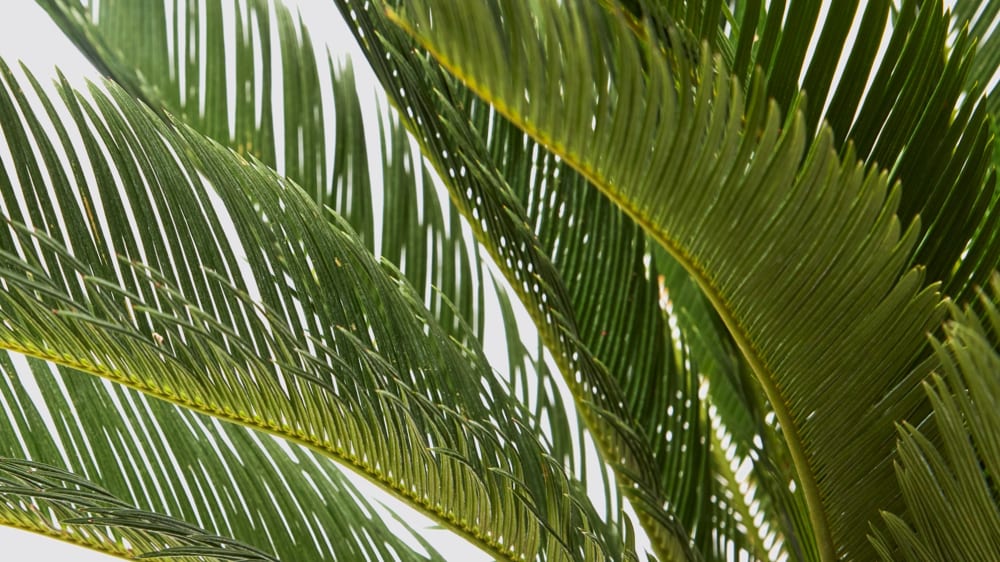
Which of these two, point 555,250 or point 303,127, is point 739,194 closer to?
point 555,250

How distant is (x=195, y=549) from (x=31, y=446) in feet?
1.17

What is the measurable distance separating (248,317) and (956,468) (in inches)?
20.7

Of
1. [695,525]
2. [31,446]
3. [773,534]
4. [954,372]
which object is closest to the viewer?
[954,372]

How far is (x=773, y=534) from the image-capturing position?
4.73 feet

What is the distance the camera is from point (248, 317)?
824 mm

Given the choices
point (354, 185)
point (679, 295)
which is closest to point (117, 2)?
point (354, 185)

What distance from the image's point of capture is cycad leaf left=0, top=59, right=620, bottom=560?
2.58 feet

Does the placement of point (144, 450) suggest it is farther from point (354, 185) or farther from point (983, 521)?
point (983, 521)

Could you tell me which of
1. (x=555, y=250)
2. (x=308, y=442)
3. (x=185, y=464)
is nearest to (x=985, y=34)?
(x=555, y=250)

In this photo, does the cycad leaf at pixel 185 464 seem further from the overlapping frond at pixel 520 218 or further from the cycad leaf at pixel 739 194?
the cycad leaf at pixel 739 194

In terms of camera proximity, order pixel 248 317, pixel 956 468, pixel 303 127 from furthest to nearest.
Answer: pixel 303 127
pixel 248 317
pixel 956 468

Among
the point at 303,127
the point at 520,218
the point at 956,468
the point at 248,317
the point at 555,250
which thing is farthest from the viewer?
the point at 303,127

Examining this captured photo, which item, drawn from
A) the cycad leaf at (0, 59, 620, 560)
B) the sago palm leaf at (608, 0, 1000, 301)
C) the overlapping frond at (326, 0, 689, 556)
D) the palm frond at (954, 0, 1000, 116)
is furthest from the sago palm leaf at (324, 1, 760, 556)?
the palm frond at (954, 0, 1000, 116)

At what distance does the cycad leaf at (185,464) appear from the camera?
106cm
